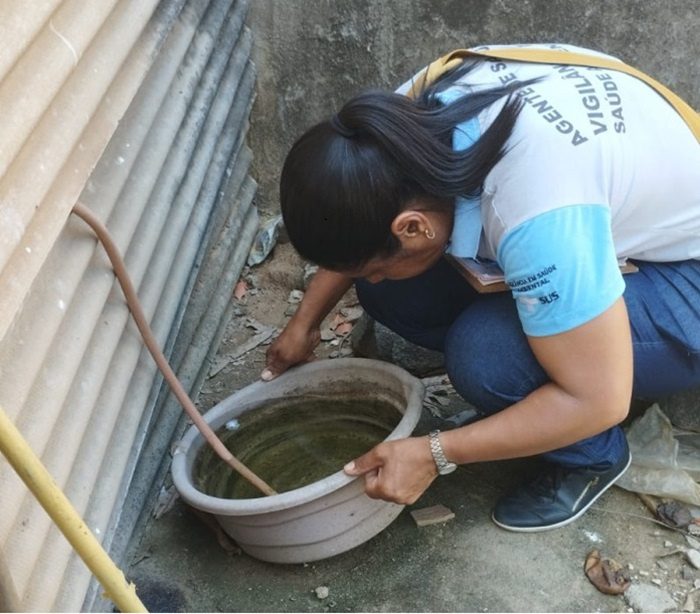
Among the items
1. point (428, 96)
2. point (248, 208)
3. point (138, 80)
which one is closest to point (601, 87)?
point (428, 96)

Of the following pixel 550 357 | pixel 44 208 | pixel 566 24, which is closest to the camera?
pixel 44 208

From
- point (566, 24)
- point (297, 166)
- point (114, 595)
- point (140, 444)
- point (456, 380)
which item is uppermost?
point (297, 166)

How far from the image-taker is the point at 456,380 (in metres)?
2.22

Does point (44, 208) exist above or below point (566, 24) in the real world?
above

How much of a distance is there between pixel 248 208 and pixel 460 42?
0.99m

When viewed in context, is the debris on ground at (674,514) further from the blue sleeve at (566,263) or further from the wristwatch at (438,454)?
the blue sleeve at (566,263)

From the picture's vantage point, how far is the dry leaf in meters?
2.16

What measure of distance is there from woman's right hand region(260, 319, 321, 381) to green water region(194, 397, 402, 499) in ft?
0.30

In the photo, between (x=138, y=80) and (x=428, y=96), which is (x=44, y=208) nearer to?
(x=138, y=80)

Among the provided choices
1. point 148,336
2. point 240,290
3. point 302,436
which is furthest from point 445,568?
point 240,290

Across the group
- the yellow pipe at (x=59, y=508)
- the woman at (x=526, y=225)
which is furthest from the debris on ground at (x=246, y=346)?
the yellow pipe at (x=59, y=508)

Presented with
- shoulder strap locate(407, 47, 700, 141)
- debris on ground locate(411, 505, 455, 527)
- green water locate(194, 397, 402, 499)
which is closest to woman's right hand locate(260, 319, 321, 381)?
green water locate(194, 397, 402, 499)

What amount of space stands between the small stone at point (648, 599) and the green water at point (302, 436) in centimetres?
72

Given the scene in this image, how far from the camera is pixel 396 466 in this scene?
1.98 meters
